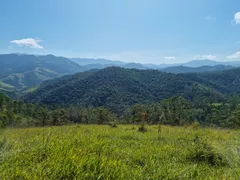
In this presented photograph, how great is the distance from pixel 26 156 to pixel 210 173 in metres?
3.76

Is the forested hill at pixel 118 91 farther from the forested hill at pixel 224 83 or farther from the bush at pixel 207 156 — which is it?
the bush at pixel 207 156

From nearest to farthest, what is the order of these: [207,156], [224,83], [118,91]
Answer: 1. [207,156]
2. [118,91]
3. [224,83]

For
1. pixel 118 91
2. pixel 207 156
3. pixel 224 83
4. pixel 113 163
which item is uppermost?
pixel 113 163

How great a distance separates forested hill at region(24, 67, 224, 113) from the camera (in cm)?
12781

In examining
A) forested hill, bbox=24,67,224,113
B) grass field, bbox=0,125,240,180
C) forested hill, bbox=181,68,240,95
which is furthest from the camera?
forested hill, bbox=181,68,240,95

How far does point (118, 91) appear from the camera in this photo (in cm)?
14588

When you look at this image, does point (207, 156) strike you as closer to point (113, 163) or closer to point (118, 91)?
point (113, 163)

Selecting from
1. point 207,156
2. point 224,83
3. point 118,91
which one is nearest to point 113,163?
point 207,156

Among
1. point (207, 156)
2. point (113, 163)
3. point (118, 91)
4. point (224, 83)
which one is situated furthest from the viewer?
point (224, 83)

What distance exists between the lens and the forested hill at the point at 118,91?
128 m

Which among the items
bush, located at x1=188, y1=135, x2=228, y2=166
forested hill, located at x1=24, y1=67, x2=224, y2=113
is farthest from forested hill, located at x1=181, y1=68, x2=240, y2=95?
bush, located at x1=188, y1=135, x2=228, y2=166

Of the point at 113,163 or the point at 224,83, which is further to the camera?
the point at 224,83

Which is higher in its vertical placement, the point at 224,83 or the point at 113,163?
the point at 113,163

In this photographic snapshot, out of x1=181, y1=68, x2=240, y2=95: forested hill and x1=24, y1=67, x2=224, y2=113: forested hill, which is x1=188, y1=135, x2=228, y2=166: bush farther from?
x1=181, y1=68, x2=240, y2=95: forested hill
